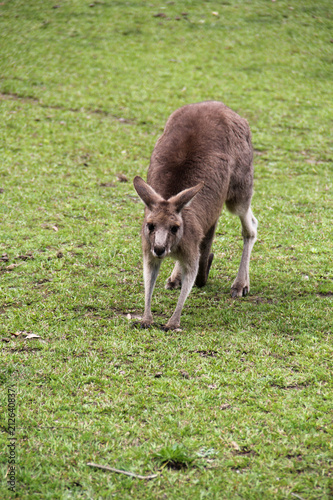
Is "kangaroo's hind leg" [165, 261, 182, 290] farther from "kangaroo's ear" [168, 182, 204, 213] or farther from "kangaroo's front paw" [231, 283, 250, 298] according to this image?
"kangaroo's ear" [168, 182, 204, 213]

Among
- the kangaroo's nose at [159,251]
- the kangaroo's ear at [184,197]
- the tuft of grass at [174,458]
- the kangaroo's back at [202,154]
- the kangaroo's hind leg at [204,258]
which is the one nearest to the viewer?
the tuft of grass at [174,458]

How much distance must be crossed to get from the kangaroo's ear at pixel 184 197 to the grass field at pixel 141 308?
991mm

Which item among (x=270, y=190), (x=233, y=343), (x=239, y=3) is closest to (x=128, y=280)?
(x=233, y=343)

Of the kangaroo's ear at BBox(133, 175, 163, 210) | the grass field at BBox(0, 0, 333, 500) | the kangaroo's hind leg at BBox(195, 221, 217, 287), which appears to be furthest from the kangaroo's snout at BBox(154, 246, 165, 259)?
the kangaroo's hind leg at BBox(195, 221, 217, 287)

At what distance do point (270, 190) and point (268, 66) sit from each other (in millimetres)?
6617

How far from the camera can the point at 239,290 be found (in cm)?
548

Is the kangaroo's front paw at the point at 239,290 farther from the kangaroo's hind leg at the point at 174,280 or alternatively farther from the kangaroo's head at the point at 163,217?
the kangaroo's head at the point at 163,217

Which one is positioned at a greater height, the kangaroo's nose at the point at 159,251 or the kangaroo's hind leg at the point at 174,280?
the kangaroo's nose at the point at 159,251

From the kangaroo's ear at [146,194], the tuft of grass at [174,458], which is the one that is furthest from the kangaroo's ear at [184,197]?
the tuft of grass at [174,458]

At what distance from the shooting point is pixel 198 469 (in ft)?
10.3

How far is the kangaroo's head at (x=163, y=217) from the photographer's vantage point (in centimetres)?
443

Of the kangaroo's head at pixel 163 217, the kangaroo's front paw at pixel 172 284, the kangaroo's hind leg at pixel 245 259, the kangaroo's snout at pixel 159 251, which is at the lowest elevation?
the kangaroo's front paw at pixel 172 284

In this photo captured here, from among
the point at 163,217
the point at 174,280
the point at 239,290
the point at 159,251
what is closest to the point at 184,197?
the point at 163,217

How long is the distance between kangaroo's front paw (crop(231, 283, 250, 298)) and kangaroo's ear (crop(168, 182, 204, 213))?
4.04 ft
